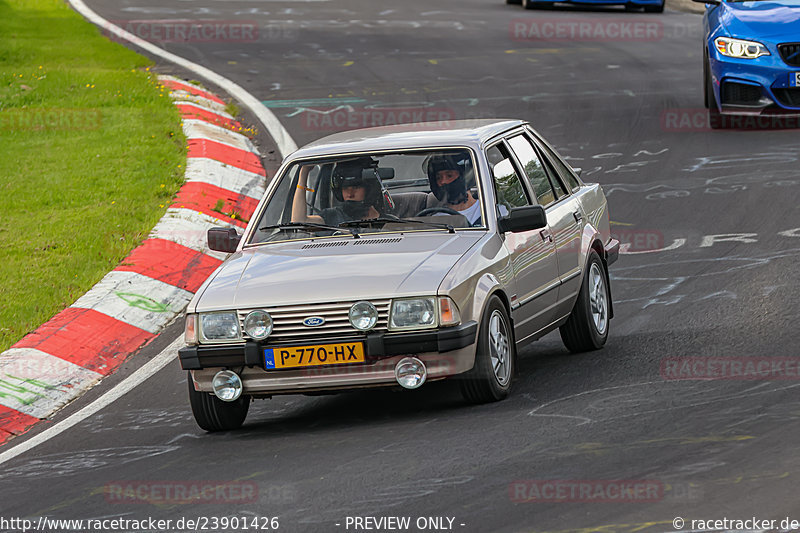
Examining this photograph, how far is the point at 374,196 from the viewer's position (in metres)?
7.86

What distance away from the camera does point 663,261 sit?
34.9 feet

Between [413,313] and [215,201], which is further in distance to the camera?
[215,201]

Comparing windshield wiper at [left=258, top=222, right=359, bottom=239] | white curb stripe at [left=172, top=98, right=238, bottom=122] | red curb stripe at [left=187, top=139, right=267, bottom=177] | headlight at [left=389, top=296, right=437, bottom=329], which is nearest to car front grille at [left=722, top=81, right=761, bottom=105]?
red curb stripe at [left=187, top=139, right=267, bottom=177]

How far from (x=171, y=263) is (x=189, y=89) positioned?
7204 millimetres

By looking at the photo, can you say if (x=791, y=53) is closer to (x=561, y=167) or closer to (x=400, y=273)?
(x=561, y=167)

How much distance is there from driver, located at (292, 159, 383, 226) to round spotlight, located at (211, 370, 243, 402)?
1.31 metres

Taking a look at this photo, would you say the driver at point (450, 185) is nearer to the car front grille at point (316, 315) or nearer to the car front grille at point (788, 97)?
the car front grille at point (316, 315)

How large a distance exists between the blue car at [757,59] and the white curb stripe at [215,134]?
525 centimetres

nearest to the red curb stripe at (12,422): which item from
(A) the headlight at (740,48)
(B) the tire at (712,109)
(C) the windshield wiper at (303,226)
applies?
(C) the windshield wiper at (303,226)

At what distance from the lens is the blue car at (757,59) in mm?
14484

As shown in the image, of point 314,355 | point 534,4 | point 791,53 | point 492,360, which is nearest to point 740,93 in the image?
point 791,53

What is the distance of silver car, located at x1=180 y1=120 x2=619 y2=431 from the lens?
6703mm

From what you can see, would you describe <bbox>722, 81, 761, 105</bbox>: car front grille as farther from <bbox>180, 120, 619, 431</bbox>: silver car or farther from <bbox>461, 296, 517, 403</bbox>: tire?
<bbox>461, 296, 517, 403</bbox>: tire

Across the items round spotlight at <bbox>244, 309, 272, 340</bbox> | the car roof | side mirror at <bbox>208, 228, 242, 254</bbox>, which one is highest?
the car roof
